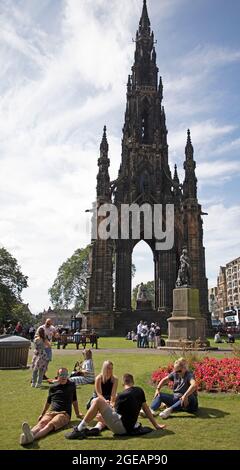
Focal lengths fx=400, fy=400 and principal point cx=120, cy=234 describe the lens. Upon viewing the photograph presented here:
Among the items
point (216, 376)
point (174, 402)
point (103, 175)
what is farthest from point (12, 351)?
point (103, 175)

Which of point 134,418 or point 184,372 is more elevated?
point 184,372

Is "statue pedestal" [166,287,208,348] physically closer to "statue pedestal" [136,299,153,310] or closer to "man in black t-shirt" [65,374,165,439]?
"man in black t-shirt" [65,374,165,439]

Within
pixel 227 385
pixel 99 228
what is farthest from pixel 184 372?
pixel 99 228

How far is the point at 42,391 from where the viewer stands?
9484mm

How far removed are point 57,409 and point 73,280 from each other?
55155 millimetres

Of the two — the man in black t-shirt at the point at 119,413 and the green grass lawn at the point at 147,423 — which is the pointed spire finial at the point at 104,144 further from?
the man in black t-shirt at the point at 119,413

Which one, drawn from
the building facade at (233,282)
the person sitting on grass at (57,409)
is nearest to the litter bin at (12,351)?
the person sitting on grass at (57,409)

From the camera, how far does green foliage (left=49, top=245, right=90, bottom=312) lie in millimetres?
60625

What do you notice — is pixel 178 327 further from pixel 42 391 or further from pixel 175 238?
pixel 175 238

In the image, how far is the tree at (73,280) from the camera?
60.6 meters

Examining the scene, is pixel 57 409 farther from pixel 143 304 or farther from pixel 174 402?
pixel 143 304

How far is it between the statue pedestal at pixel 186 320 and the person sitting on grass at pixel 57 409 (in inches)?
552

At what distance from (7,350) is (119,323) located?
27.9 meters

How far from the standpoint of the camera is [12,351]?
13422mm
